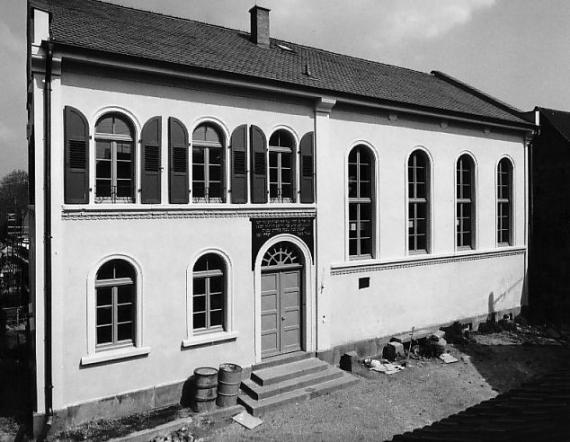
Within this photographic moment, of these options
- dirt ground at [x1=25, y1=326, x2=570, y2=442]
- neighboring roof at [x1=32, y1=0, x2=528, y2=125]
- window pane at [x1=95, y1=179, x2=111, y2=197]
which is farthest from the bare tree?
dirt ground at [x1=25, y1=326, x2=570, y2=442]

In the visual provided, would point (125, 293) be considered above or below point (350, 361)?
above

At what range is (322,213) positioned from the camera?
12.3m

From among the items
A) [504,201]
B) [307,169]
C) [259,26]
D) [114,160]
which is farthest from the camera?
[504,201]

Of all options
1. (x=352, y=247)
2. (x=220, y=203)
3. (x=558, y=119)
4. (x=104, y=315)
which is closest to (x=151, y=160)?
(x=220, y=203)

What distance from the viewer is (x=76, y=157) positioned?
29.8 feet

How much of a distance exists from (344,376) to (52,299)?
697 centimetres

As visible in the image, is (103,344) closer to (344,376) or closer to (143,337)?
(143,337)

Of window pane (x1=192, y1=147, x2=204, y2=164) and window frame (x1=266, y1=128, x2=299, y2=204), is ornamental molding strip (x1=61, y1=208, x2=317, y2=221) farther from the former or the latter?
window pane (x1=192, y1=147, x2=204, y2=164)

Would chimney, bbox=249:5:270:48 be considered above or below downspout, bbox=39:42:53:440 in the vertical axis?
above

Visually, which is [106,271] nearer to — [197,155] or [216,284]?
[216,284]

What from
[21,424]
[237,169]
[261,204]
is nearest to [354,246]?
[261,204]

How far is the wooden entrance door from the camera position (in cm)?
1164

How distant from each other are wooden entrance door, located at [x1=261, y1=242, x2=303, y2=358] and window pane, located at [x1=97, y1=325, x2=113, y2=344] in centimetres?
369

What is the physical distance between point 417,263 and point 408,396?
15.5ft
